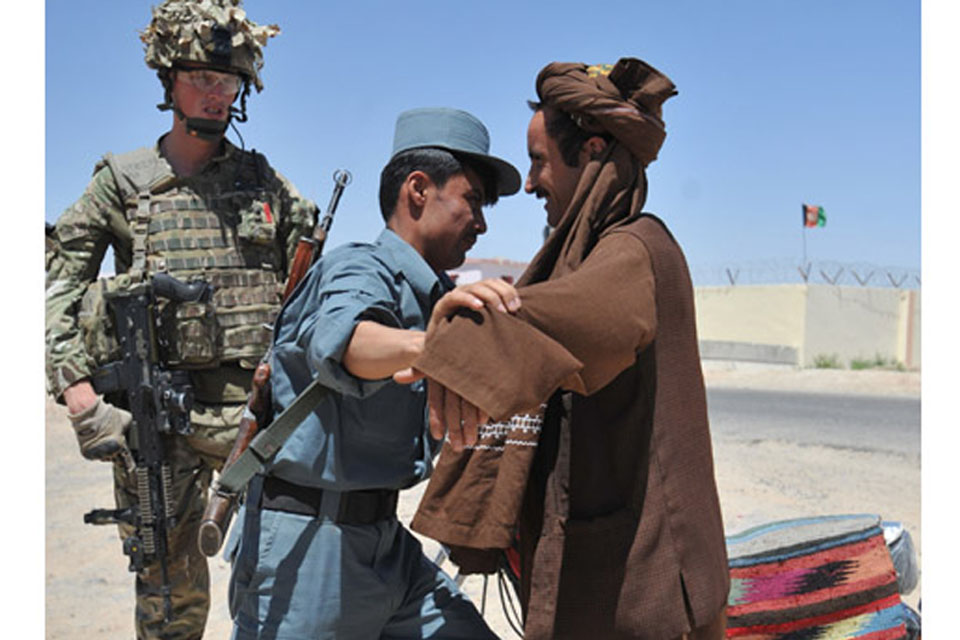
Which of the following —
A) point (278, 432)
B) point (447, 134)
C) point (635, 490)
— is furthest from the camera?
point (447, 134)

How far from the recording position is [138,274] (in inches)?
157

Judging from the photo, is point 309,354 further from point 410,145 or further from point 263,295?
point 263,295

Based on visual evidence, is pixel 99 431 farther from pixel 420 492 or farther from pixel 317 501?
pixel 420 492

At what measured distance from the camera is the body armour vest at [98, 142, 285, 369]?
4.01 m

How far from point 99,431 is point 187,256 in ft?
2.71

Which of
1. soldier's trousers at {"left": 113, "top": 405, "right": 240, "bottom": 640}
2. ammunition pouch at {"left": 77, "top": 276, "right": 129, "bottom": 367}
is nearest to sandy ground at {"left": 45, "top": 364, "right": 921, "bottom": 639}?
soldier's trousers at {"left": 113, "top": 405, "right": 240, "bottom": 640}

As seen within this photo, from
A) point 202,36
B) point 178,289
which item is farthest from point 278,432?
point 202,36

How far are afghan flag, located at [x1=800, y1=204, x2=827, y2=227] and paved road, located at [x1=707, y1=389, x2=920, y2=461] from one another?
18827mm

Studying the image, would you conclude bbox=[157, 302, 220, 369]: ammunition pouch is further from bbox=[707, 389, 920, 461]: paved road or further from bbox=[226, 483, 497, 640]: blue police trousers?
bbox=[707, 389, 920, 461]: paved road

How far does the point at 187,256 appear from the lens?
4055 millimetres

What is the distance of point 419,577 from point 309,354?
80 centimetres

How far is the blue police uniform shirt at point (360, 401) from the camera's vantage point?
2.21 m

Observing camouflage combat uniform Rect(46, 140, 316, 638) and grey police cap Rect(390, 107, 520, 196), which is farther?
camouflage combat uniform Rect(46, 140, 316, 638)

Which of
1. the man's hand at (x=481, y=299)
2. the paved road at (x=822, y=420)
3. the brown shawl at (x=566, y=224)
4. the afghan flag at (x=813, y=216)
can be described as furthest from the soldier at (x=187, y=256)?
the afghan flag at (x=813, y=216)
